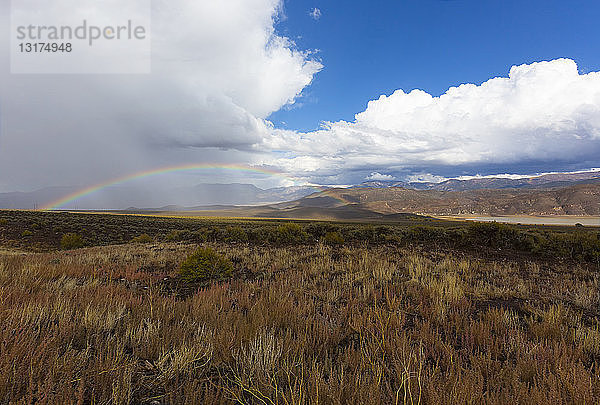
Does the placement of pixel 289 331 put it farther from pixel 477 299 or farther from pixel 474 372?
pixel 477 299

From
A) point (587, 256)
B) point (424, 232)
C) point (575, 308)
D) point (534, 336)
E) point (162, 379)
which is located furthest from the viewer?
point (424, 232)

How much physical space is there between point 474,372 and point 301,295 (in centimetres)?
315

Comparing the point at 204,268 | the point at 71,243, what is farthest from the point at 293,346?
the point at 71,243

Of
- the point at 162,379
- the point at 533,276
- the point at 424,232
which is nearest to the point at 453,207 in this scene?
the point at 424,232

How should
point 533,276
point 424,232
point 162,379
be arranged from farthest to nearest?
point 424,232 → point 533,276 → point 162,379

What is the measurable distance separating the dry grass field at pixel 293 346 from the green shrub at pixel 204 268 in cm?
43

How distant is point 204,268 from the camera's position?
6.61 m

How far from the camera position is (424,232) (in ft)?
59.2

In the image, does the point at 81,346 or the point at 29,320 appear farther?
the point at 29,320

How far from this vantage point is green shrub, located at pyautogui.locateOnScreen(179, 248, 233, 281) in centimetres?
646

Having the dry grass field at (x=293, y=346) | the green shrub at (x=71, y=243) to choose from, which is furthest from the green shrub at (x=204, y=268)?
the green shrub at (x=71, y=243)

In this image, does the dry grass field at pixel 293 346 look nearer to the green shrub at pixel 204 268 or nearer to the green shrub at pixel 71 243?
the green shrub at pixel 204 268

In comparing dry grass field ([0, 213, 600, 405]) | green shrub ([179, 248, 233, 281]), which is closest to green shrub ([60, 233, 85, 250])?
dry grass field ([0, 213, 600, 405])

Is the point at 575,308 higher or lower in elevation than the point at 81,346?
lower
